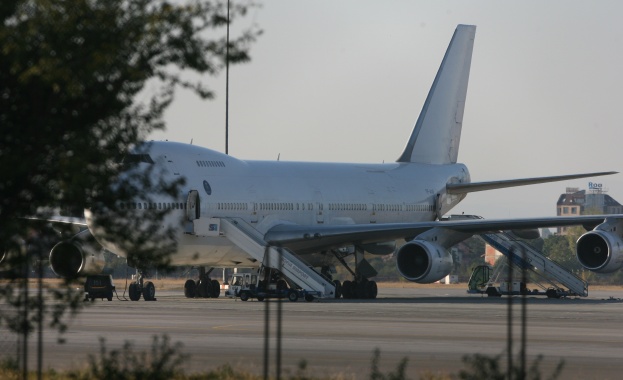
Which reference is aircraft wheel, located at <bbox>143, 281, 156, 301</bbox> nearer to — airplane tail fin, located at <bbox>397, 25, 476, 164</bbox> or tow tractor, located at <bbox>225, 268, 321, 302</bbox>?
tow tractor, located at <bbox>225, 268, 321, 302</bbox>

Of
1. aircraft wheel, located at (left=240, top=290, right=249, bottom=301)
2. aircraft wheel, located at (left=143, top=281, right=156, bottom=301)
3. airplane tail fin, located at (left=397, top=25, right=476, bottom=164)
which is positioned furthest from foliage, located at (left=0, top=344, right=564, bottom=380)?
airplane tail fin, located at (left=397, top=25, right=476, bottom=164)

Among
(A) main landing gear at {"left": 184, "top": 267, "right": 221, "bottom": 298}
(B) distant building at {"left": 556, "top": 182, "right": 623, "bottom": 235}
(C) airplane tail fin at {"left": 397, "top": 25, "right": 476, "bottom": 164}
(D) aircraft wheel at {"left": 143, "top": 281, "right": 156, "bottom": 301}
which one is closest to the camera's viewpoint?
(D) aircraft wheel at {"left": 143, "top": 281, "right": 156, "bottom": 301}

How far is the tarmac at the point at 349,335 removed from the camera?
61.9 ft

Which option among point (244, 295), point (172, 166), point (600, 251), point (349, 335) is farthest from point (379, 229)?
point (349, 335)

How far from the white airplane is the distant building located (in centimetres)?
8080

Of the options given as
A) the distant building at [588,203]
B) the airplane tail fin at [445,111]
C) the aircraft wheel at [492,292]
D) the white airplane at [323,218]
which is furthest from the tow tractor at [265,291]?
the distant building at [588,203]

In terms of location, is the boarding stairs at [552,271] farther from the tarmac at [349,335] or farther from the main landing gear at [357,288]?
the tarmac at [349,335]

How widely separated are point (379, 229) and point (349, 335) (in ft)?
62.2

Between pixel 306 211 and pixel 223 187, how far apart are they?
16.1 feet

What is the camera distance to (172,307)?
3606 cm

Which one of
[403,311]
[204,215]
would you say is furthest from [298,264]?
[403,311]

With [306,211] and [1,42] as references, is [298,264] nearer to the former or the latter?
[306,211]

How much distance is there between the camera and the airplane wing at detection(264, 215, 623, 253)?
43.3m

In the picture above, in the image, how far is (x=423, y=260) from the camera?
42.2 meters
